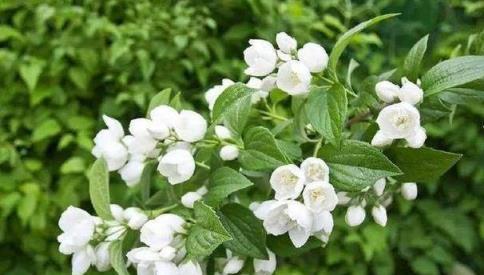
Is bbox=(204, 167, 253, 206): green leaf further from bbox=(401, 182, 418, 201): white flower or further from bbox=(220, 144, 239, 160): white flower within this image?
bbox=(401, 182, 418, 201): white flower

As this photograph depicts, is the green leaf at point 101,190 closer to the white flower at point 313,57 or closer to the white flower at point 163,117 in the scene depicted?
the white flower at point 163,117

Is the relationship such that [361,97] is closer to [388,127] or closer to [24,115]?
[388,127]

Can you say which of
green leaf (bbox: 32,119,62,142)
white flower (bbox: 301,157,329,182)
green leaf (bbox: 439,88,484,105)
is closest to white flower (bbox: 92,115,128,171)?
white flower (bbox: 301,157,329,182)

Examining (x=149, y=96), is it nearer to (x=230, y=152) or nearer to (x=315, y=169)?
(x=230, y=152)

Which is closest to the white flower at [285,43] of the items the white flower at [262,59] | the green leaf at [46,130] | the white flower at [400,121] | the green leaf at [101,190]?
the white flower at [262,59]

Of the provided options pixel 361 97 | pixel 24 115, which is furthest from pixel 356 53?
pixel 361 97

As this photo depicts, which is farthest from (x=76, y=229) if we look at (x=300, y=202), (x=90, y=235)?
(x=300, y=202)
